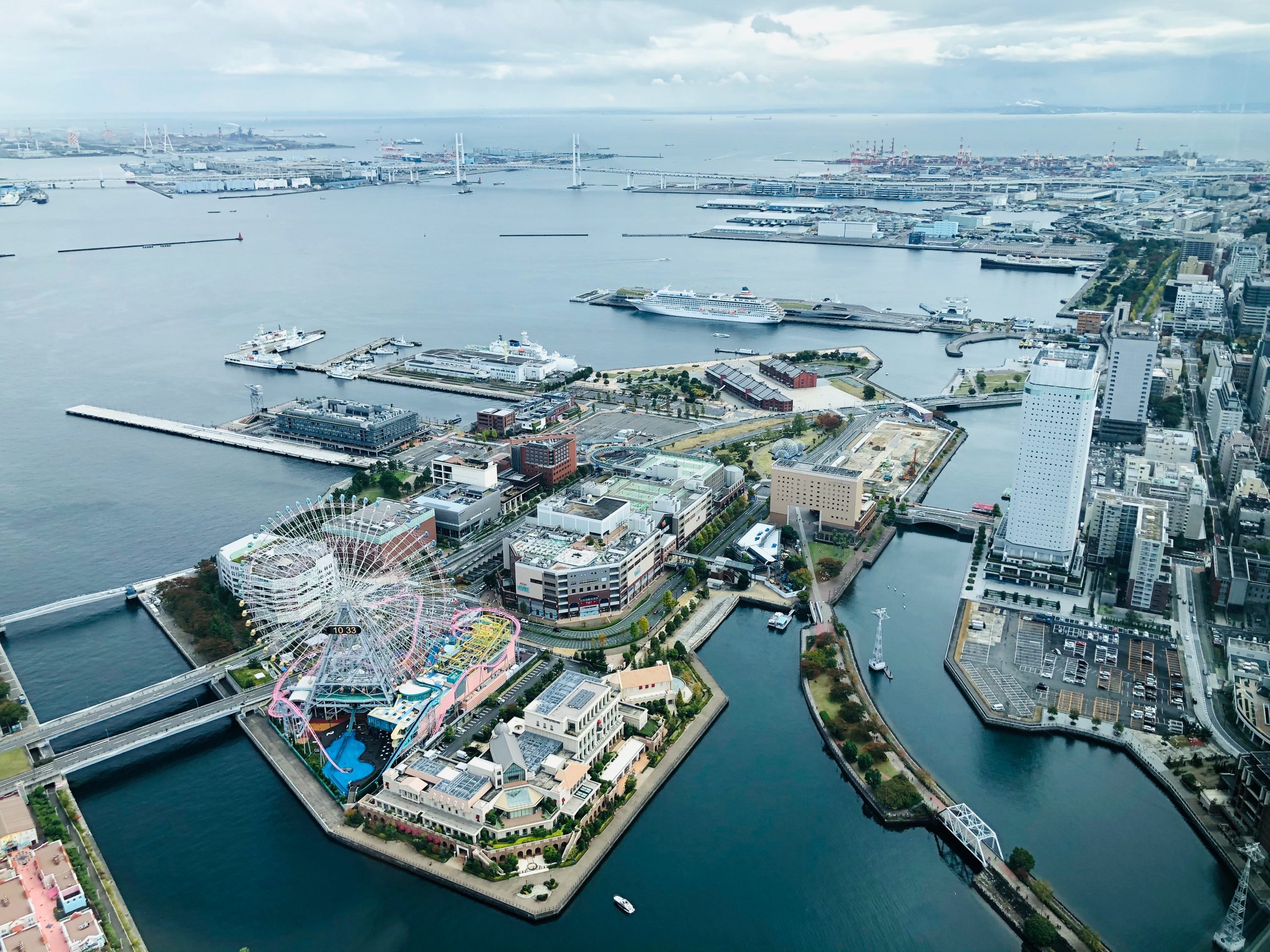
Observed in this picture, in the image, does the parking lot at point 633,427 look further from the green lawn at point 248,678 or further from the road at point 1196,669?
the road at point 1196,669

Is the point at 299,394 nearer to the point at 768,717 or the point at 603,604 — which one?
the point at 603,604

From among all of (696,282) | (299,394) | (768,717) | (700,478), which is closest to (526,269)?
(696,282)

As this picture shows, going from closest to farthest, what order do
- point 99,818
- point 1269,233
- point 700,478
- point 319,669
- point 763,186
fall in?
1. point 99,818
2. point 319,669
3. point 700,478
4. point 1269,233
5. point 763,186

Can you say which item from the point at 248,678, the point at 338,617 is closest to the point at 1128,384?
the point at 338,617

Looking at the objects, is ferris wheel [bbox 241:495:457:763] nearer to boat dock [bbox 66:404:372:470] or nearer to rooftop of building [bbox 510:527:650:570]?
rooftop of building [bbox 510:527:650:570]

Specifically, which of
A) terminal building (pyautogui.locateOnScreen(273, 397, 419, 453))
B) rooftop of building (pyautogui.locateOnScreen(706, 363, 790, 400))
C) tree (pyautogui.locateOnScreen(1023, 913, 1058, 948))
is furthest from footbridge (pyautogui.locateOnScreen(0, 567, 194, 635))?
rooftop of building (pyautogui.locateOnScreen(706, 363, 790, 400))

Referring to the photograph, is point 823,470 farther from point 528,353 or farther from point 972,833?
point 528,353
